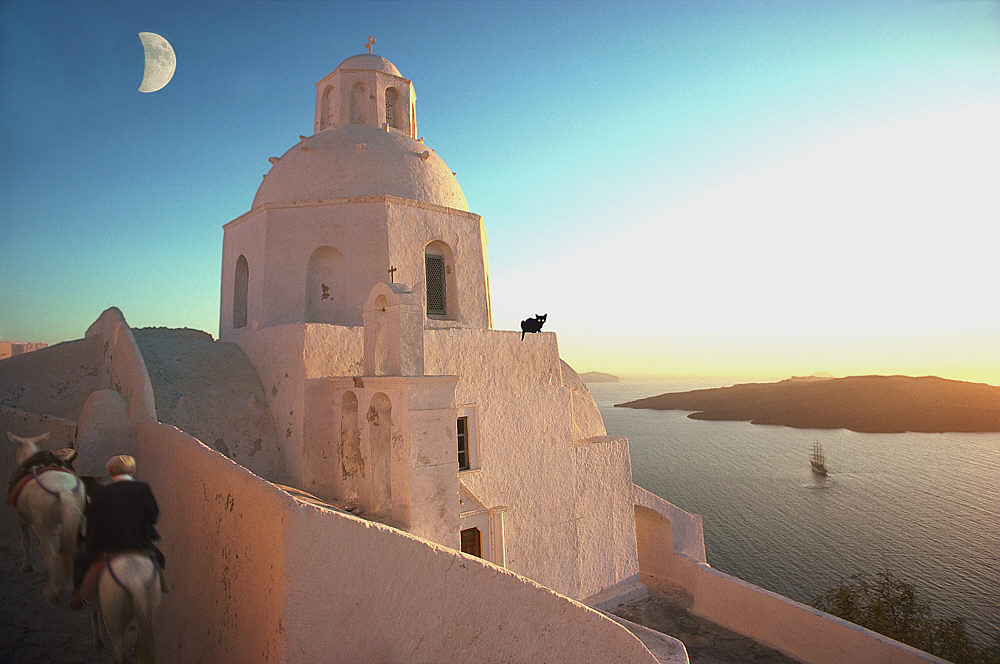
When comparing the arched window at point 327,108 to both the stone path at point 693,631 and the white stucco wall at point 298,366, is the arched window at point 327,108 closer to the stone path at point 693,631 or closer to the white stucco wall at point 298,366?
the white stucco wall at point 298,366

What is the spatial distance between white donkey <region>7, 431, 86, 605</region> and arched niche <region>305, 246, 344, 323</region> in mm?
6746

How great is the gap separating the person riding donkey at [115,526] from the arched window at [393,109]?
11524 millimetres

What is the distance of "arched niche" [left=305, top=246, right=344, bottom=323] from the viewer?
34.5 feet

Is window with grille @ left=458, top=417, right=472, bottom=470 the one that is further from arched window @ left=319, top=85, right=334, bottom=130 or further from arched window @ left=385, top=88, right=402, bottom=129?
arched window @ left=319, top=85, right=334, bottom=130

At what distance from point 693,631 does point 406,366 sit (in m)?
8.22

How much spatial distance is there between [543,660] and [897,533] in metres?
32.6

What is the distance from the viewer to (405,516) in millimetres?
7133

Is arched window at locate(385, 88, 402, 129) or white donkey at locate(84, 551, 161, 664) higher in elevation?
arched window at locate(385, 88, 402, 129)

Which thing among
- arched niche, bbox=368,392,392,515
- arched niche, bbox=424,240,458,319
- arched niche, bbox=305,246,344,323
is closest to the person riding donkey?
arched niche, bbox=368,392,392,515

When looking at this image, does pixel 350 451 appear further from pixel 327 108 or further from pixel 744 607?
pixel 327 108

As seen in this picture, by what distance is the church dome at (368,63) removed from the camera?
42.8 ft

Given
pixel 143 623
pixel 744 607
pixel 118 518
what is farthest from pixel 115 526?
pixel 744 607

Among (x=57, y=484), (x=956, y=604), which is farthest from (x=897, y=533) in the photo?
(x=57, y=484)

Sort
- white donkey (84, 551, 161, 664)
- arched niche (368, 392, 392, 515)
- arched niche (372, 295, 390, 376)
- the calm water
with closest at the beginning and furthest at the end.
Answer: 1. white donkey (84, 551, 161, 664)
2. arched niche (368, 392, 392, 515)
3. arched niche (372, 295, 390, 376)
4. the calm water
